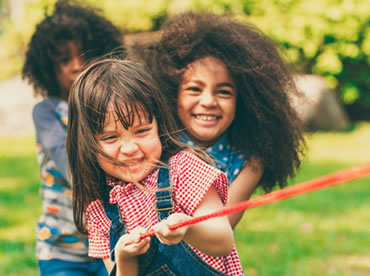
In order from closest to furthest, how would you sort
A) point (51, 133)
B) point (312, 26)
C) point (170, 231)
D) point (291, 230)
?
point (170, 231) → point (51, 133) → point (291, 230) → point (312, 26)

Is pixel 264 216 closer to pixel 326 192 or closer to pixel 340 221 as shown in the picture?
pixel 340 221

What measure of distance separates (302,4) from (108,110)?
7.20 meters

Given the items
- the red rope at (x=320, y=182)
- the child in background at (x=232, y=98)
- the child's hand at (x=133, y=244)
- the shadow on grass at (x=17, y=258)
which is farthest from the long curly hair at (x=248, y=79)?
the shadow on grass at (x=17, y=258)

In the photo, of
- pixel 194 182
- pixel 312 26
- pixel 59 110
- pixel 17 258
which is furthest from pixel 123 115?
pixel 312 26

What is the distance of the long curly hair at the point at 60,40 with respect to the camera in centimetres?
298

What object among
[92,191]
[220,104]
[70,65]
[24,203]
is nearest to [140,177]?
[92,191]

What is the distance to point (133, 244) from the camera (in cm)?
156

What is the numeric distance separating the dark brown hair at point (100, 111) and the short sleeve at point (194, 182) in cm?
12

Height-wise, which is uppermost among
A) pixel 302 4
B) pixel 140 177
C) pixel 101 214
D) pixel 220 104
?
pixel 302 4

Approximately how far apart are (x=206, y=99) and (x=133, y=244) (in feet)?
2.67

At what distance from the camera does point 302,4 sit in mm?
8344

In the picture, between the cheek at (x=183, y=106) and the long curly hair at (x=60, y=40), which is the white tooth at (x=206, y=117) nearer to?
the cheek at (x=183, y=106)

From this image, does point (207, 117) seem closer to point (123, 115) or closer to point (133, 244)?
point (123, 115)

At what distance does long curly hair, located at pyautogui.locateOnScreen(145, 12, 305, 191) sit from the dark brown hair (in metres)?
0.43
